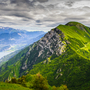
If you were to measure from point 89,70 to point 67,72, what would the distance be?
155ft

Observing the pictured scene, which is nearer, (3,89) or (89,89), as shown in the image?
(3,89)


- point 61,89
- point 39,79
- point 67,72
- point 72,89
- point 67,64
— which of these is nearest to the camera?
point 39,79

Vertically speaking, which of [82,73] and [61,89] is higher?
[61,89]

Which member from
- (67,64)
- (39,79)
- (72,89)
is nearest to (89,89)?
(72,89)

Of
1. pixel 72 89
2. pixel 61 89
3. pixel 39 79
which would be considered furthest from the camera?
pixel 72 89

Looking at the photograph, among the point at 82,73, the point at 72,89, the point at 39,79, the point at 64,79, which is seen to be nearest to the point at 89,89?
the point at 72,89

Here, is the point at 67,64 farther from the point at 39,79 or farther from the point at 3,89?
the point at 3,89

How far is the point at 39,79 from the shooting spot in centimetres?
5419

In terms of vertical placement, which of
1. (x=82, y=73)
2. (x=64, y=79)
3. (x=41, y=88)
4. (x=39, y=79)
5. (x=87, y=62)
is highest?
(x=39, y=79)

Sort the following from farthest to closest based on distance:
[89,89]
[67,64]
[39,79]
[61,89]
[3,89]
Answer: [67,64], [89,89], [61,89], [39,79], [3,89]

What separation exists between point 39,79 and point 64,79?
127084 millimetres

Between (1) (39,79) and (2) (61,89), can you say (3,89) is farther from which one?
(2) (61,89)

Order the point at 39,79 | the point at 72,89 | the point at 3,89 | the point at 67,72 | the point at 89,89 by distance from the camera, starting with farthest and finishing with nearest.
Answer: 1. the point at 67,72
2. the point at 72,89
3. the point at 89,89
4. the point at 39,79
5. the point at 3,89

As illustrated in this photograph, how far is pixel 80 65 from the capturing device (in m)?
167
